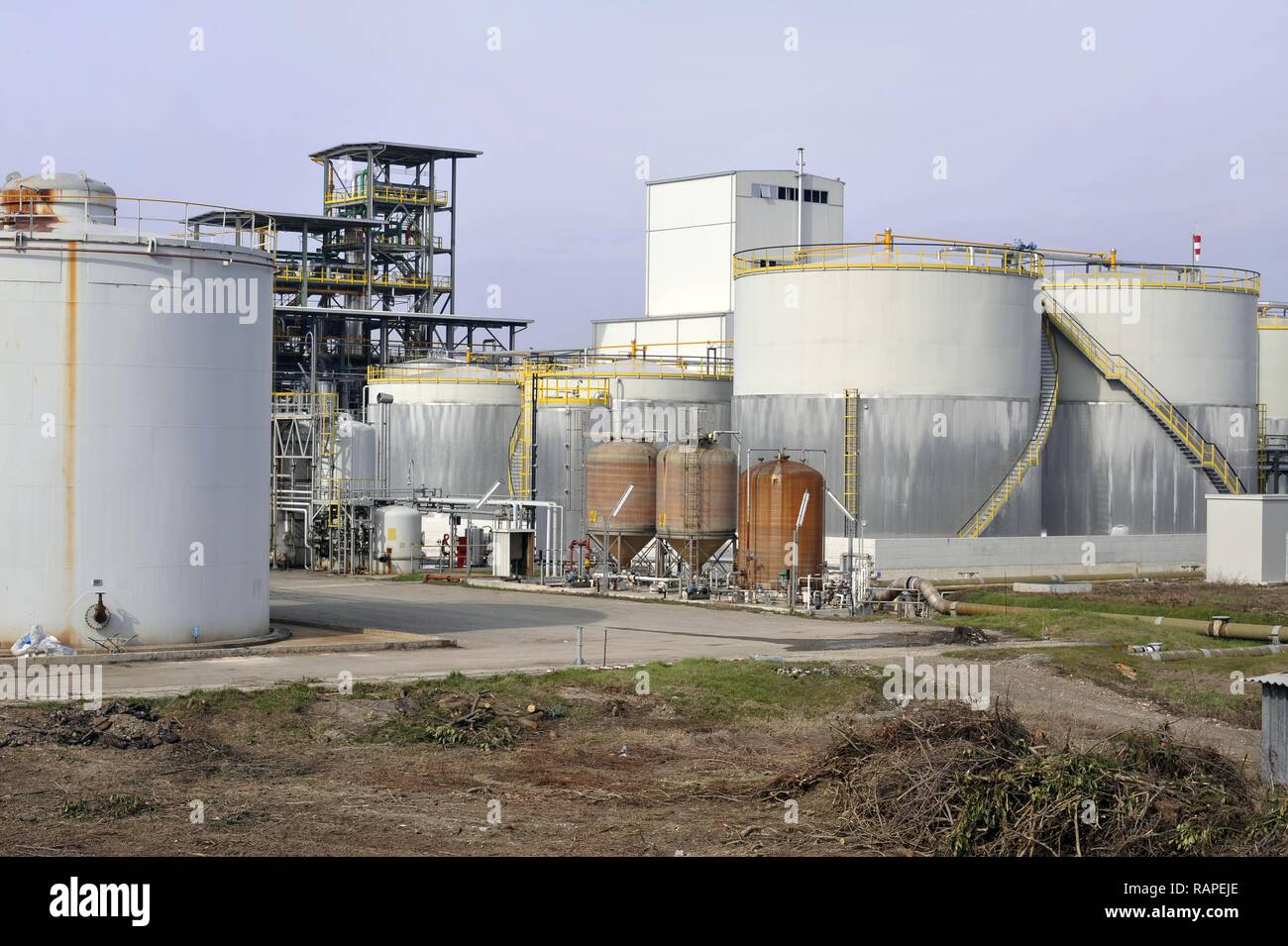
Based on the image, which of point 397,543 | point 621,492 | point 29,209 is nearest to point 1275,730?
point 29,209

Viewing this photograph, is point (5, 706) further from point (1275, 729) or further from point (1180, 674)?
point (1180, 674)

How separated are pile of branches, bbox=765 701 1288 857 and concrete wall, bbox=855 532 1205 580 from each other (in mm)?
26614

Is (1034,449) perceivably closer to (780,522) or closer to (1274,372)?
(780,522)

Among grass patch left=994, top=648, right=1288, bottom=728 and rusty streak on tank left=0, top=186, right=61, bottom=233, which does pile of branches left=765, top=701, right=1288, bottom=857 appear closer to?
grass patch left=994, top=648, right=1288, bottom=728

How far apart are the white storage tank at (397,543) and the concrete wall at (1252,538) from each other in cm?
2422

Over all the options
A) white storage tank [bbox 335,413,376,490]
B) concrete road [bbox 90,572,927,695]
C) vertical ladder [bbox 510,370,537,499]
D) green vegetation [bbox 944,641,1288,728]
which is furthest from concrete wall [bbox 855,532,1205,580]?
white storage tank [bbox 335,413,376,490]

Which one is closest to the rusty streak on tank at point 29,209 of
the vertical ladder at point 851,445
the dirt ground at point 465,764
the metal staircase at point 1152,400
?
the dirt ground at point 465,764

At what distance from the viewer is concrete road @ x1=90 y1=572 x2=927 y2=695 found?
26141 millimetres

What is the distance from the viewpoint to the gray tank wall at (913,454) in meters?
46.7

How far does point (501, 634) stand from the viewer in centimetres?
3291

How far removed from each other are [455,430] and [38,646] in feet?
115
